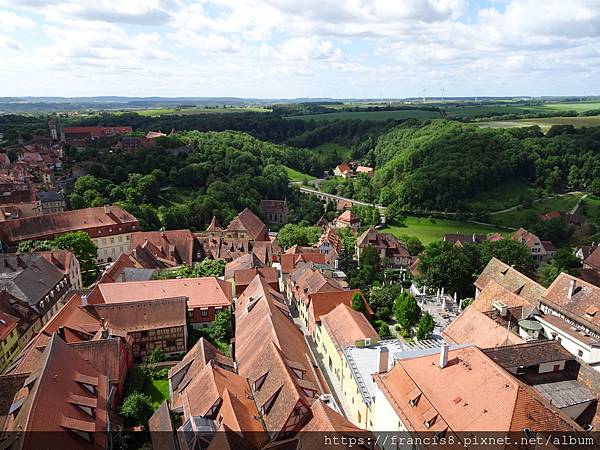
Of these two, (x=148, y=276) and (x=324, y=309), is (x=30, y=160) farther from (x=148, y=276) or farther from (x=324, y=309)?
(x=324, y=309)

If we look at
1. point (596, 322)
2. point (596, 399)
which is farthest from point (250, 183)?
point (596, 399)

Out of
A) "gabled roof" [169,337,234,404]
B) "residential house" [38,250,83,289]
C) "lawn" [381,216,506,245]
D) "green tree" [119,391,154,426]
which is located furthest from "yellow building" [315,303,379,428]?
"lawn" [381,216,506,245]

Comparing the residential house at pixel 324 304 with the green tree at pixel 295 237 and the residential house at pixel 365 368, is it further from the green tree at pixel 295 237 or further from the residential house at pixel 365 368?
the green tree at pixel 295 237

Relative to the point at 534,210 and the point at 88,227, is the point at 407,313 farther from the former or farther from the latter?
the point at 534,210

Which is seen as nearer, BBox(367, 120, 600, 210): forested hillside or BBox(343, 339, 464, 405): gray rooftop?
BBox(343, 339, 464, 405): gray rooftop

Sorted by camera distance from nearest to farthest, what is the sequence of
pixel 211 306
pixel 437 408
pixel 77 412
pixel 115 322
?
pixel 437 408 → pixel 77 412 → pixel 115 322 → pixel 211 306

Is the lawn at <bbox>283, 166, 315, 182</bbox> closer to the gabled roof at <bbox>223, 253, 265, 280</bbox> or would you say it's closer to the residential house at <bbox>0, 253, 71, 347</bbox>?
the gabled roof at <bbox>223, 253, 265, 280</bbox>

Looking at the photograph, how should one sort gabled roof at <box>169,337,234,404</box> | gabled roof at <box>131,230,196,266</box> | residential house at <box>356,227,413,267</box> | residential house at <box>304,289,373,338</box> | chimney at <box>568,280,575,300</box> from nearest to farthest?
1. gabled roof at <box>169,337,234,404</box>
2. chimney at <box>568,280,575,300</box>
3. residential house at <box>304,289,373,338</box>
4. gabled roof at <box>131,230,196,266</box>
5. residential house at <box>356,227,413,267</box>

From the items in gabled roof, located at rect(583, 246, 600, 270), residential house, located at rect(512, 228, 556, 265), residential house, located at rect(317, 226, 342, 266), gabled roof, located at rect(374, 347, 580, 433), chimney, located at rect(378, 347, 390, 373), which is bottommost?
residential house, located at rect(512, 228, 556, 265)
